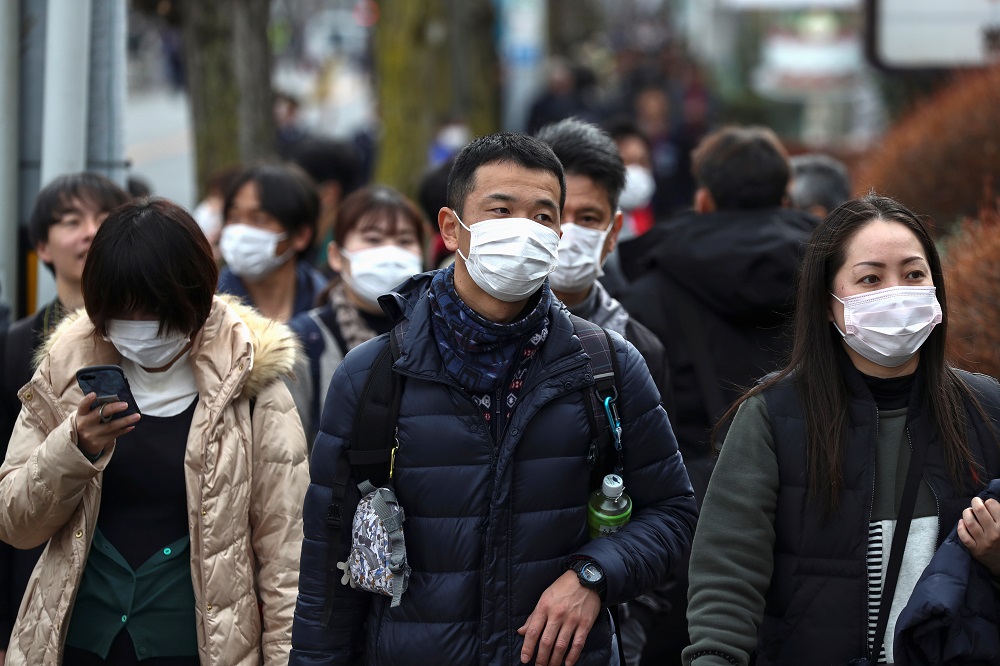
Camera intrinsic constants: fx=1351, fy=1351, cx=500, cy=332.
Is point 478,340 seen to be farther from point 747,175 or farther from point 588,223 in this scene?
point 747,175

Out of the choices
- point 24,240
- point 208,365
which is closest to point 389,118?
point 24,240

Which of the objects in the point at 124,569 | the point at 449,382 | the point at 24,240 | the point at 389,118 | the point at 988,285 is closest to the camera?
the point at 449,382

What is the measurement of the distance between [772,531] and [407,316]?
995 millimetres

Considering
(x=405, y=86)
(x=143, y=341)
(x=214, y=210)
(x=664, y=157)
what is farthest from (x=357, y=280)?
(x=405, y=86)

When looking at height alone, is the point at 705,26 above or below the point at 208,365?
above

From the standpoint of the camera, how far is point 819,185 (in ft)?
22.7

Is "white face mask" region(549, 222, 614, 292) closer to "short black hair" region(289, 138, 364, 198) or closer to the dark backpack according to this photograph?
the dark backpack

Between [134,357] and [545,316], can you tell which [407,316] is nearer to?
[545,316]

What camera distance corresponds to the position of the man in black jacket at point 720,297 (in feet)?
15.2

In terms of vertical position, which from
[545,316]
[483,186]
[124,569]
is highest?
[483,186]

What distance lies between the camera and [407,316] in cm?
323

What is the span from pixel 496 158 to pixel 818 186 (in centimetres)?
409

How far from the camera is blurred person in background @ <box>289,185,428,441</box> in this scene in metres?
4.89

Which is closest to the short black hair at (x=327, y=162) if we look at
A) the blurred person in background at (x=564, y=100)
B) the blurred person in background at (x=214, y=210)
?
the blurred person in background at (x=214, y=210)
